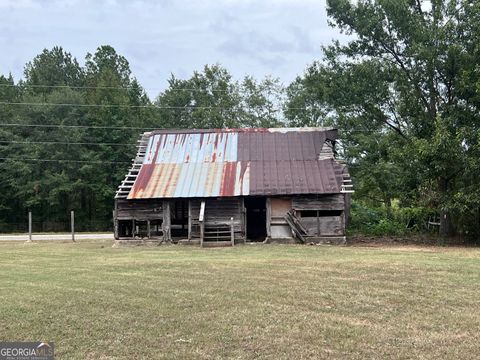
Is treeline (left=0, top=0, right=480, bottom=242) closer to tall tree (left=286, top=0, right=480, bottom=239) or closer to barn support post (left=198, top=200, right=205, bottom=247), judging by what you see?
tall tree (left=286, top=0, right=480, bottom=239)

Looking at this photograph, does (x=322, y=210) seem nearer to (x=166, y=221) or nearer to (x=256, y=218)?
(x=256, y=218)

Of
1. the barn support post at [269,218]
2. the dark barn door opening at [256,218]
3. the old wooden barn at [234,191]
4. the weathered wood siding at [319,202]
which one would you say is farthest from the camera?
the dark barn door opening at [256,218]

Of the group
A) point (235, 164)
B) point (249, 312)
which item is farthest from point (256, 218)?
point (249, 312)

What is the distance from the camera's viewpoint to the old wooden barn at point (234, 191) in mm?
23391

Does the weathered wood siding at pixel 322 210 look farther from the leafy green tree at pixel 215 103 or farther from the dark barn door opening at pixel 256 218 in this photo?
the leafy green tree at pixel 215 103

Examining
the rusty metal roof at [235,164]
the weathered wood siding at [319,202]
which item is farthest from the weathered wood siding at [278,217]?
the rusty metal roof at [235,164]

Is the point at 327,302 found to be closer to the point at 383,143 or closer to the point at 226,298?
the point at 226,298

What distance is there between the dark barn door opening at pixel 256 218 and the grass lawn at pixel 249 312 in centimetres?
1432

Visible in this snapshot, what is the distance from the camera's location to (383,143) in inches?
1021

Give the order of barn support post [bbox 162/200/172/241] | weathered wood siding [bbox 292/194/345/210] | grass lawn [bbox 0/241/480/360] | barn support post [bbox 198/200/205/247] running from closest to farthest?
grass lawn [bbox 0/241/480/360], barn support post [bbox 198/200/205/247], weathered wood siding [bbox 292/194/345/210], barn support post [bbox 162/200/172/241]

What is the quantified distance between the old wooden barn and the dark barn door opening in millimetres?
930

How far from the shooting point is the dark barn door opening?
27.4 metres

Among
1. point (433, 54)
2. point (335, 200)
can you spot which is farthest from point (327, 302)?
point (433, 54)

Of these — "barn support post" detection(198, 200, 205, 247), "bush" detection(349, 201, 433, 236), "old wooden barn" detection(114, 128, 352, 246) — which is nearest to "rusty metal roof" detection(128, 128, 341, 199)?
"old wooden barn" detection(114, 128, 352, 246)
